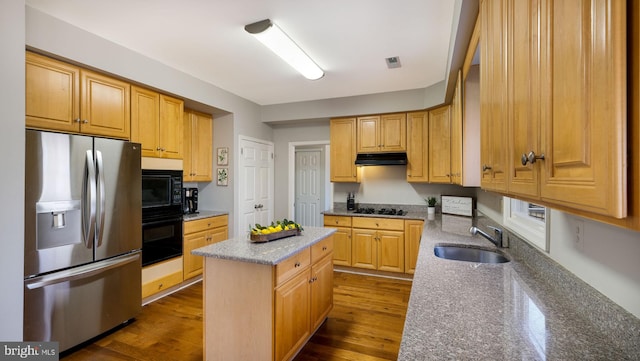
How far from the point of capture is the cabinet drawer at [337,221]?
4156 mm

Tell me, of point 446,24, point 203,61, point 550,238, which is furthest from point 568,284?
point 203,61

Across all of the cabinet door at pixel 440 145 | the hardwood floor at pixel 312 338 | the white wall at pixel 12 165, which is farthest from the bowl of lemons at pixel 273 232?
the cabinet door at pixel 440 145

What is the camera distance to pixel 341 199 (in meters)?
4.78

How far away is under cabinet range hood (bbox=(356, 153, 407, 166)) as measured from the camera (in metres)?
4.00

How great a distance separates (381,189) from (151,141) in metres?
3.23

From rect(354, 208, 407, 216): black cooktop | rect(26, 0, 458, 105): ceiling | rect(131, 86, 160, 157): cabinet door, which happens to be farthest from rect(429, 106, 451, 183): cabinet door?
rect(131, 86, 160, 157): cabinet door

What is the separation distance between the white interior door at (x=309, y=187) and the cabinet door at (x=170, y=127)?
2.19 metres

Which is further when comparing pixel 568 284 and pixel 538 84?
pixel 568 284

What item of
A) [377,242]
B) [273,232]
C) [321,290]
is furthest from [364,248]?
[273,232]

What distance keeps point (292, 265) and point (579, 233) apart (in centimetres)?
158

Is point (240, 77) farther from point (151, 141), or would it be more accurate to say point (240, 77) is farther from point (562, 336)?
point (562, 336)

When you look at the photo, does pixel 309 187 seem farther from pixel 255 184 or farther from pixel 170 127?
pixel 170 127

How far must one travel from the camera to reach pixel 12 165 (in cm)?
174

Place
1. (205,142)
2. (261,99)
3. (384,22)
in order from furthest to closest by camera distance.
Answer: (261,99) → (205,142) → (384,22)
